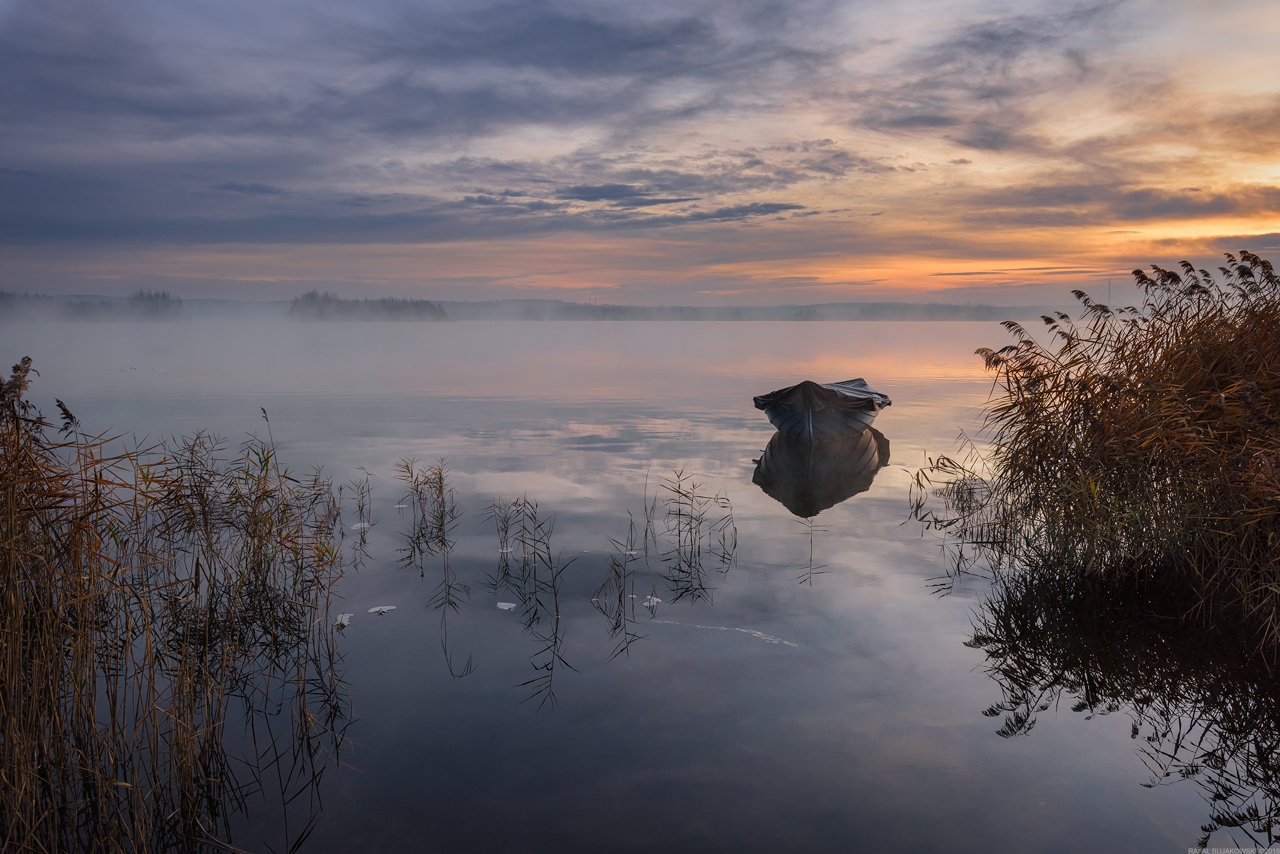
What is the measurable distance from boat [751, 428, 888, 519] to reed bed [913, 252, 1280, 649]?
7.58 metres

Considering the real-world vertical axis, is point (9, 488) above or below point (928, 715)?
above

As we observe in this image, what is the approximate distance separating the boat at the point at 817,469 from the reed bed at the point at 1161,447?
7.58m

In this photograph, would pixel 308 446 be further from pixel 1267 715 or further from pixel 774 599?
pixel 1267 715

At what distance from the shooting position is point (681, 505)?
1962 centimetres

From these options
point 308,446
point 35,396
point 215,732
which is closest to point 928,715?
point 215,732

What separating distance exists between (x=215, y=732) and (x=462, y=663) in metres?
3.22

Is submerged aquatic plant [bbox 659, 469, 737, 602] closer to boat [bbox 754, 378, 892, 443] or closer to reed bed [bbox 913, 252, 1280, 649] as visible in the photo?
reed bed [bbox 913, 252, 1280, 649]

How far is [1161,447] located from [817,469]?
1476cm

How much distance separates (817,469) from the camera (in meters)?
25.4

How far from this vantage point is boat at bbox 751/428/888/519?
2156 centimetres

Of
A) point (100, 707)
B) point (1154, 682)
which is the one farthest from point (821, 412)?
point (100, 707)

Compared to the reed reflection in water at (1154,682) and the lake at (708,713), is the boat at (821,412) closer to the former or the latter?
the lake at (708,713)

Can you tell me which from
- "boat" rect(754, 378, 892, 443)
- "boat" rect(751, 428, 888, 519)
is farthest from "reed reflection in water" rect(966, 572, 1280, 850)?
"boat" rect(754, 378, 892, 443)

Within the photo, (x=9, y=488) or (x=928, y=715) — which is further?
(x=928, y=715)
